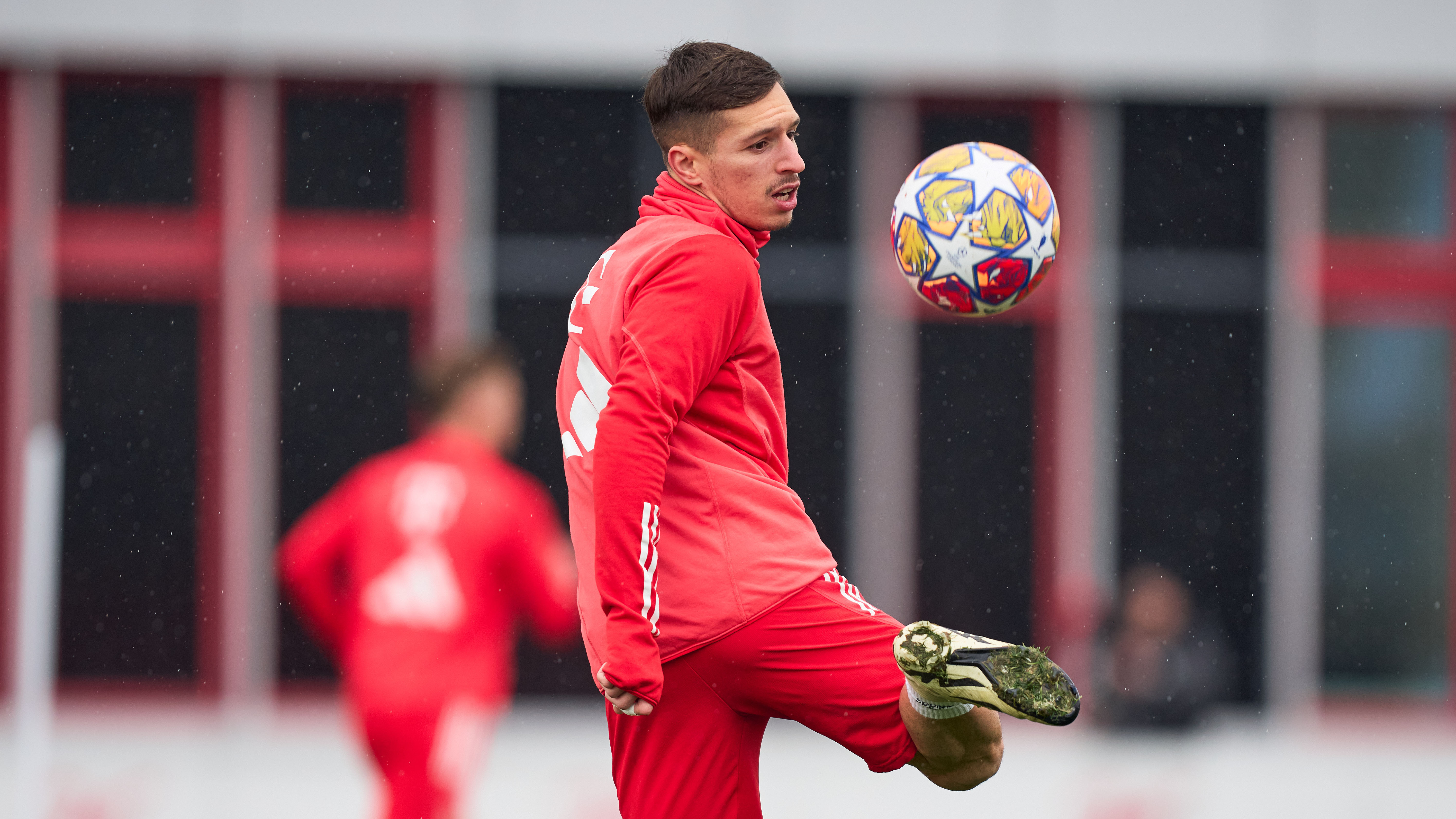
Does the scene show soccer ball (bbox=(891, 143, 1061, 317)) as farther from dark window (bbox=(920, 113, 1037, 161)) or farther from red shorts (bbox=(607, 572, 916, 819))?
dark window (bbox=(920, 113, 1037, 161))

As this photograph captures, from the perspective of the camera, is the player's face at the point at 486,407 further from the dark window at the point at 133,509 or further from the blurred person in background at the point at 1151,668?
the dark window at the point at 133,509

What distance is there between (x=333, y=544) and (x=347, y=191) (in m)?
5.97

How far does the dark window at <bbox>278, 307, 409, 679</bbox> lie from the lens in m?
10.8

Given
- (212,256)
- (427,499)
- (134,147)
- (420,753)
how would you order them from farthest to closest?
(134,147) → (212,256) → (427,499) → (420,753)

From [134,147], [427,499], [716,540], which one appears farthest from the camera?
[134,147]

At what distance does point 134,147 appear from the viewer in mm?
10852

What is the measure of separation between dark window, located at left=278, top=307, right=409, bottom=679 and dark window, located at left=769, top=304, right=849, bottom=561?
2.70 meters

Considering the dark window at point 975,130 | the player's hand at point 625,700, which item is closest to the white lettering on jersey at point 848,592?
the player's hand at point 625,700

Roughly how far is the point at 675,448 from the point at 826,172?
26.6ft

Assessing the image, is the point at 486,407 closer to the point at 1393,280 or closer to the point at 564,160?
the point at 564,160

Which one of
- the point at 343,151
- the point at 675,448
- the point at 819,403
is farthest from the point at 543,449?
the point at 675,448

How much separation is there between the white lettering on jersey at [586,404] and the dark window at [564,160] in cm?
778

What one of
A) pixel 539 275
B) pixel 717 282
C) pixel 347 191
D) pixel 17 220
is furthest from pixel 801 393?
pixel 717 282

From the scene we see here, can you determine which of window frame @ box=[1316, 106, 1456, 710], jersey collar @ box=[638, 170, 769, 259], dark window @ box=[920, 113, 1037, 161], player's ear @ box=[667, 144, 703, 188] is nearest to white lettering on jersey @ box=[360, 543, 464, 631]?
jersey collar @ box=[638, 170, 769, 259]
